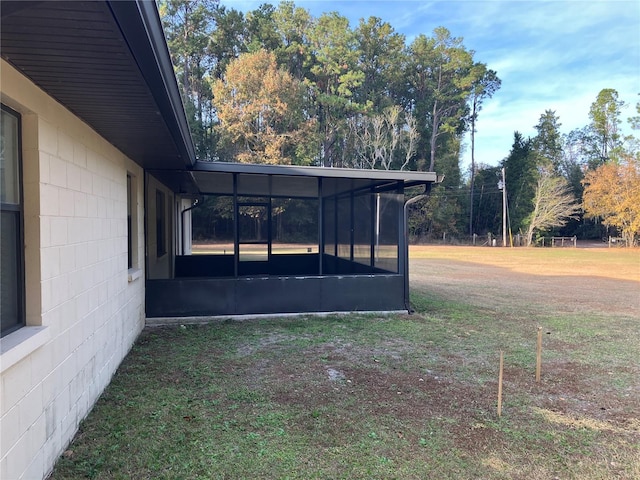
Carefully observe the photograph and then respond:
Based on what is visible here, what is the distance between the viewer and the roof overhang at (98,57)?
1633 millimetres

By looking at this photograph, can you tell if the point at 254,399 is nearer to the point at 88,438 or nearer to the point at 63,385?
the point at 88,438

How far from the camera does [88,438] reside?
284 centimetres

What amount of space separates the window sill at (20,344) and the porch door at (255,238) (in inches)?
253

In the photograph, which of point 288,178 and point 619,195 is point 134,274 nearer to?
point 288,178

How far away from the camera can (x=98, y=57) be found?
206 cm

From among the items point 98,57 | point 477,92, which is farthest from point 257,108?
point 98,57

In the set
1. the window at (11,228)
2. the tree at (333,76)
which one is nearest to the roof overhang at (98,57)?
the window at (11,228)

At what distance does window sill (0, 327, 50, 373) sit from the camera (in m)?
1.90

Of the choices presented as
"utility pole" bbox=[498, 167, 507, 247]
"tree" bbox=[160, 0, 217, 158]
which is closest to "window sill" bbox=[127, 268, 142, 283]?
"tree" bbox=[160, 0, 217, 158]

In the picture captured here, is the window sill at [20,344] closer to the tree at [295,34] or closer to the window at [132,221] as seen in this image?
the window at [132,221]

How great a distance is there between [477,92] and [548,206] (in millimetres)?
12865

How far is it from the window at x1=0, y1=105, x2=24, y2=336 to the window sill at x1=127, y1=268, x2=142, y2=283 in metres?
2.64

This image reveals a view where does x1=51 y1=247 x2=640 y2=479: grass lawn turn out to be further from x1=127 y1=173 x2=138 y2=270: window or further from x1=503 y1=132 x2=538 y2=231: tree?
x1=503 y1=132 x2=538 y2=231: tree

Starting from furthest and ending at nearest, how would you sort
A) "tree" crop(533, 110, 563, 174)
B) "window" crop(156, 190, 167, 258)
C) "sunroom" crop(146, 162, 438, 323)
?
"tree" crop(533, 110, 563, 174), "window" crop(156, 190, 167, 258), "sunroom" crop(146, 162, 438, 323)
